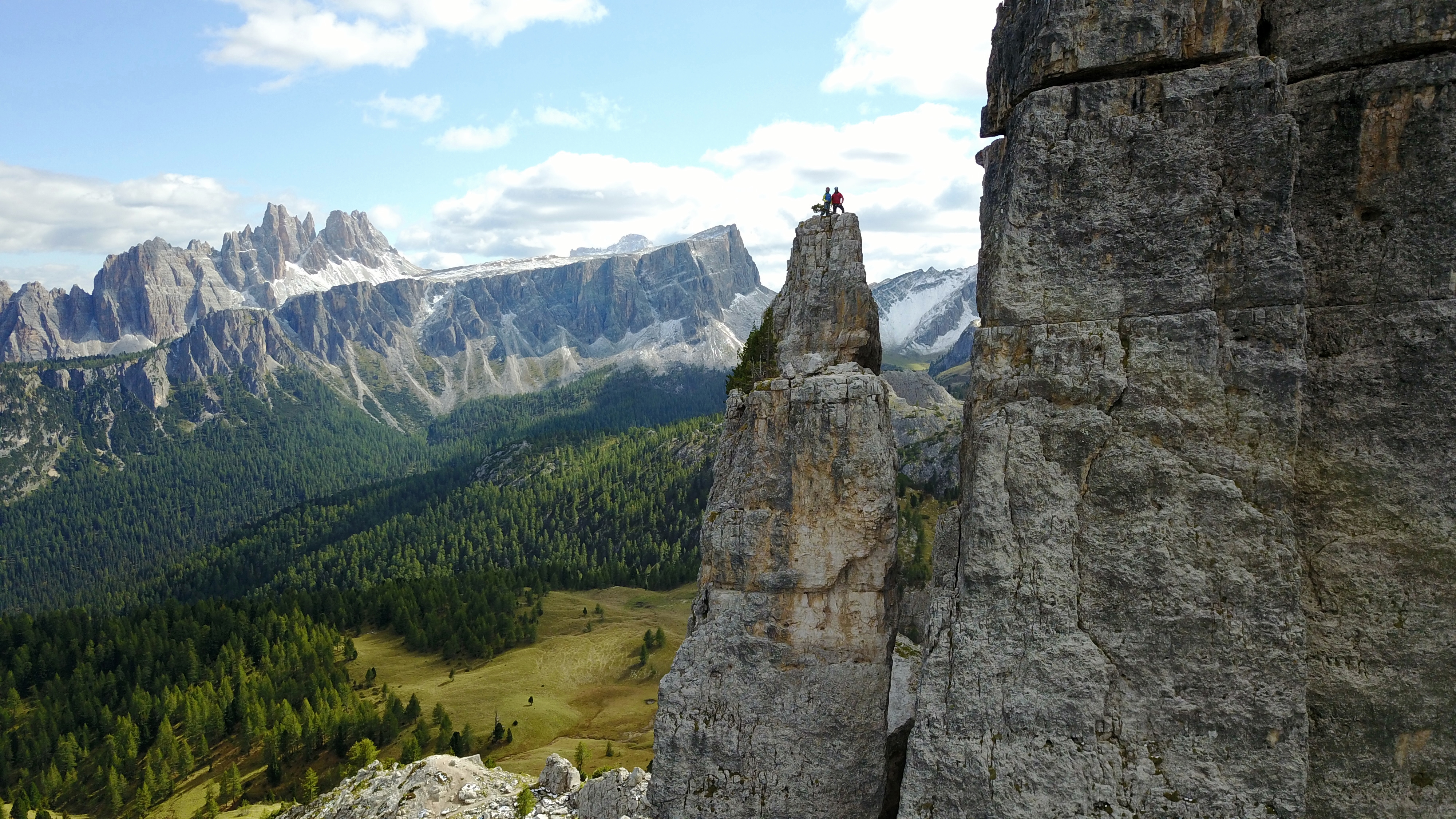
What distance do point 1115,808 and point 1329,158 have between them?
19.5 m

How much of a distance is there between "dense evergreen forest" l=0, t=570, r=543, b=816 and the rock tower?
75911 millimetres

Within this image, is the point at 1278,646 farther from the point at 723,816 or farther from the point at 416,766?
the point at 416,766

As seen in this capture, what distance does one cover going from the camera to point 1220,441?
20.5 metres

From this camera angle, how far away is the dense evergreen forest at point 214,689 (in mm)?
84250

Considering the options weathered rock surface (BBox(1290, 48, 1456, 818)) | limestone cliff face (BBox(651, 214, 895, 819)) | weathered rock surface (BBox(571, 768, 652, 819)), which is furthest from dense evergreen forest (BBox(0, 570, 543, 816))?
weathered rock surface (BBox(1290, 48, 1456, 818))

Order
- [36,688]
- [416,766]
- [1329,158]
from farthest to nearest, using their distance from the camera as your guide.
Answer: [36,688] → [416,766] → [1329,158]

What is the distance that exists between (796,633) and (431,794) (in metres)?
34.6

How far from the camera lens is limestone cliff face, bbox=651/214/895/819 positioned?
91.7ft

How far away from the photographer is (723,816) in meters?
28.5

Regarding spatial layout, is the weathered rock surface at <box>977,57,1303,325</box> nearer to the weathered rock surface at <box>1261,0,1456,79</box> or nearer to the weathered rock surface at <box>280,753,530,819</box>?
the weathered rock surface at <box>1261,0,1456,79</box>

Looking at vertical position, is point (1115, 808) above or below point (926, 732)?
below

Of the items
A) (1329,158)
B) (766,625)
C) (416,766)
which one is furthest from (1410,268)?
(416,766)

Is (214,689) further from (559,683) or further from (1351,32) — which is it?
(1351,32)

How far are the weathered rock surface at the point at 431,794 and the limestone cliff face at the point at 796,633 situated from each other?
25.2 metres
